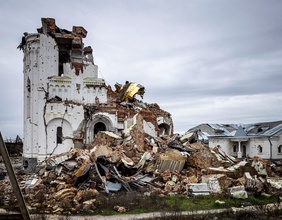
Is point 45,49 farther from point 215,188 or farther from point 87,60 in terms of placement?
point 215,188

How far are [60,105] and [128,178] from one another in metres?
10.3

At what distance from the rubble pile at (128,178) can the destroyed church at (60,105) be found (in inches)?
177

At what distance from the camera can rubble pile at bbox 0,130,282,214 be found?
12188mm

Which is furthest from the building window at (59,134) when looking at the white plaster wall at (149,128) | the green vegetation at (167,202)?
the green vegetation at (167,202)

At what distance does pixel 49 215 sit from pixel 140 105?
55.5ft

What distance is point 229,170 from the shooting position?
1583 cm

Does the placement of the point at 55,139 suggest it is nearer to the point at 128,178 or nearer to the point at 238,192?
the point at 128,178

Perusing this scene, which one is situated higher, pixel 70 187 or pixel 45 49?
pixel 45 49

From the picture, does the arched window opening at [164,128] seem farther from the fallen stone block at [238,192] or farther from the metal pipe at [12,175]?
the metal pipe at [12,175]

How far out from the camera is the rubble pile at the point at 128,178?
12188mm

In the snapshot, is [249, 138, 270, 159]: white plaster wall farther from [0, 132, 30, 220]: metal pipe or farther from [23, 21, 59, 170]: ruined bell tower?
[0, 132, 30, 220]: metal pipe

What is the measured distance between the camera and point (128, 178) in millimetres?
14742

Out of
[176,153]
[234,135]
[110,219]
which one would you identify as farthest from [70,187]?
[234,135]

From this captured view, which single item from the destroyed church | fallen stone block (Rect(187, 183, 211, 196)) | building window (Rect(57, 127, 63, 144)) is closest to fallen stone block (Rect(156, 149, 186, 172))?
fallen stone block (Rect(187, 183, 211, 196))
